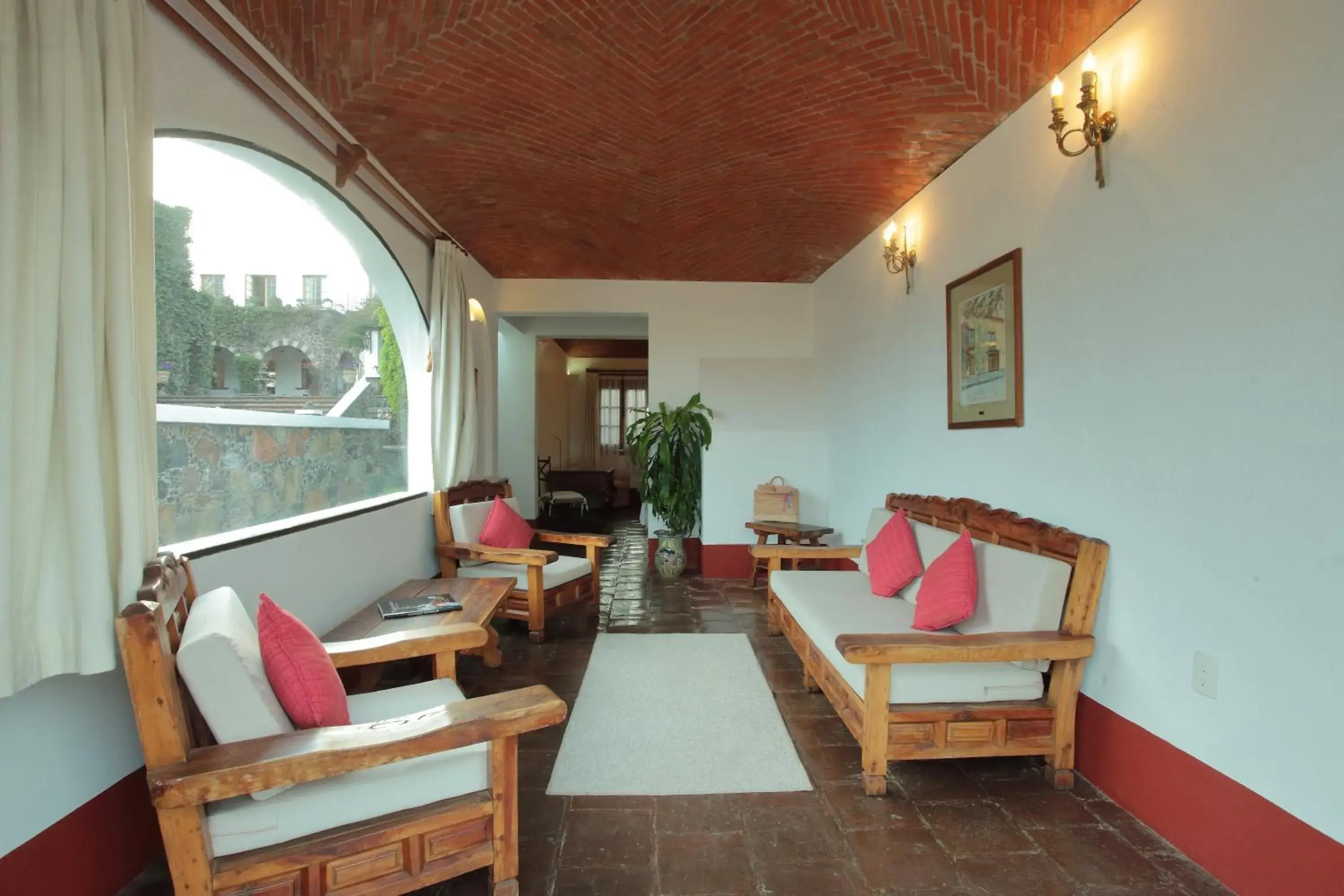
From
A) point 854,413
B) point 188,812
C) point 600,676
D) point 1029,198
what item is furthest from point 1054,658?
point 854,413

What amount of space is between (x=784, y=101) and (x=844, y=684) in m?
2.73

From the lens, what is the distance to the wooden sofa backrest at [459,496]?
13.8 feet

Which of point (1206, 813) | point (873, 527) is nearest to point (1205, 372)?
point (1206, 813)

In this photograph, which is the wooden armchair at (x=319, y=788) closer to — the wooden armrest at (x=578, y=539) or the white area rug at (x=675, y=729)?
the white area rug at (x=675, y=729)

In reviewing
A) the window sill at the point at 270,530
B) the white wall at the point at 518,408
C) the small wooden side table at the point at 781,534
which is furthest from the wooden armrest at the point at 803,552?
the white wall at the point at 518,408

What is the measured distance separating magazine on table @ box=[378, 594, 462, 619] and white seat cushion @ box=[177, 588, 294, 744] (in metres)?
1.37

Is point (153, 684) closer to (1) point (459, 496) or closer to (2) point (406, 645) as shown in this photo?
(2) point (406, 645)

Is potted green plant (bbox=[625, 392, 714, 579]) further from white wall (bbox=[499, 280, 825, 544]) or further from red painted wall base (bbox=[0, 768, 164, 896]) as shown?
red painted wall base (bbox=[0, 768, 164, 896])

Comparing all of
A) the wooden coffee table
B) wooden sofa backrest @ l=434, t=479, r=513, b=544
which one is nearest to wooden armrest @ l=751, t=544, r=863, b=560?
the wooden coffee table

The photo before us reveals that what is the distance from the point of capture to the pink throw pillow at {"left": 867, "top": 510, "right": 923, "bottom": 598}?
3248 millimetres

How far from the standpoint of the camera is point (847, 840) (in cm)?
198

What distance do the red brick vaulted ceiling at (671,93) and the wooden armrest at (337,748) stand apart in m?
2.43

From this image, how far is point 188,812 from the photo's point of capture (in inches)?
54.6

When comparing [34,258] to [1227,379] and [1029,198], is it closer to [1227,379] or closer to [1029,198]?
[1227,379]
